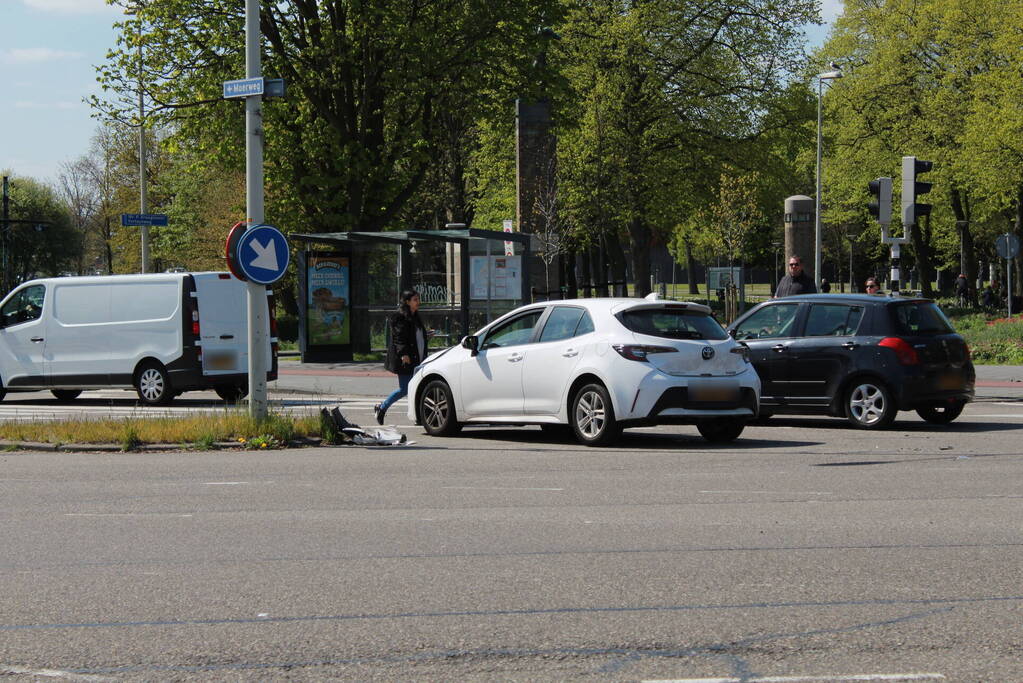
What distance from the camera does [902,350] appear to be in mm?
15242

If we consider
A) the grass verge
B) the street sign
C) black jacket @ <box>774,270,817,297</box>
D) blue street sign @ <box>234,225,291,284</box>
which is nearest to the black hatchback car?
black jacket @ <box>774,270,817,297</box>

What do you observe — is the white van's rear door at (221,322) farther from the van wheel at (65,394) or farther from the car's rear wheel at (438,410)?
the car's rear wheel at (438,410)

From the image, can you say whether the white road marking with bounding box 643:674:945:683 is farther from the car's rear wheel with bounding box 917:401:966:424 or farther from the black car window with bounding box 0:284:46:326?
the black car window with bounding box 0:284:46:326

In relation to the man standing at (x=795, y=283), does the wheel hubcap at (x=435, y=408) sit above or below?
below

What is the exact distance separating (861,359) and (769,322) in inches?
55.6

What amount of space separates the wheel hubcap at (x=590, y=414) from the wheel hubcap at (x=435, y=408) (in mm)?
2056

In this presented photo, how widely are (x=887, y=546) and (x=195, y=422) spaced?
902 centimetres

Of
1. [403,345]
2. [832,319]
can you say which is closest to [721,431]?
[832,319]

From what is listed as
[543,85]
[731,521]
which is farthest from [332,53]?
[731,521]

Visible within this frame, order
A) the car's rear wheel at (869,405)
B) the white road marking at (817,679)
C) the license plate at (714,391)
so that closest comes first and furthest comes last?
the white road marking at (817,679), the license plate at (714,391), the car's rear wheel at (869,405)

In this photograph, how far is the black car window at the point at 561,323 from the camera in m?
14.0

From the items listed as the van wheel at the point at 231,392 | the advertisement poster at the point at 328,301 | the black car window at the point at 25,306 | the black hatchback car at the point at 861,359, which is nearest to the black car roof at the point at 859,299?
the black hatchback car at the point at 861,359

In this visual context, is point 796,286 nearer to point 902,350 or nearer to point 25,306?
point 902,350

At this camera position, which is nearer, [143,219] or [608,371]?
[608,371]
